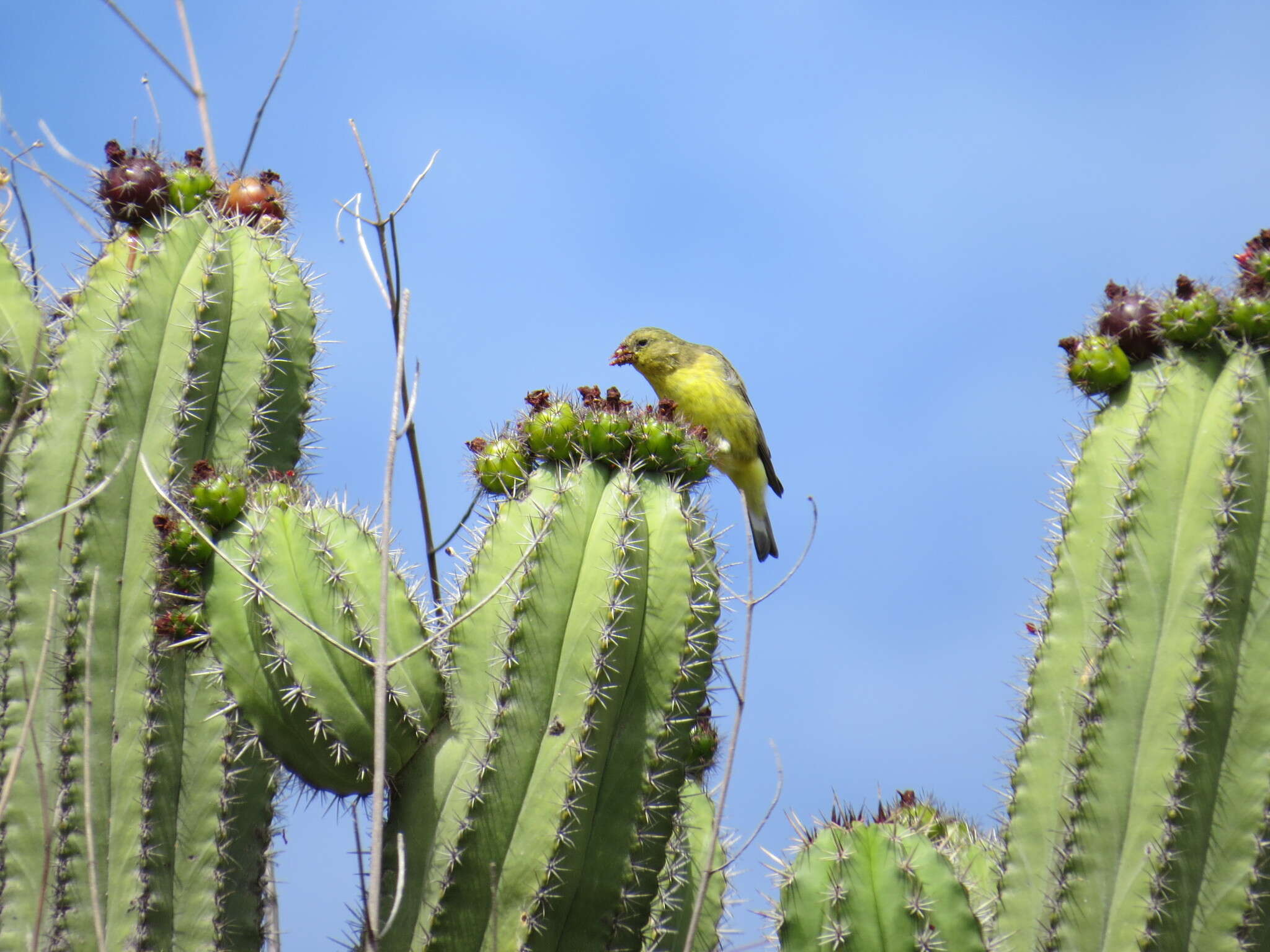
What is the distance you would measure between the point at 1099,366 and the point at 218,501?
206 cm

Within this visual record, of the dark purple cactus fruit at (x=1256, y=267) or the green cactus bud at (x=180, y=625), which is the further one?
the dark purple cactus fruit at (x=1256, y=267)

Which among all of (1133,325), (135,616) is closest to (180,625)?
(135,616)

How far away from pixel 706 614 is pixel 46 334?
2.11 metres

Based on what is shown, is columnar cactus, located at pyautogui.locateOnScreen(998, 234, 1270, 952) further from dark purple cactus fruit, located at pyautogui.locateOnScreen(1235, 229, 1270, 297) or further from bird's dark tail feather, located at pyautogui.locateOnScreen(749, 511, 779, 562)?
bird's dark tail feather, located at pyautogui.locateOnScreen(749, 511, 779, 562)

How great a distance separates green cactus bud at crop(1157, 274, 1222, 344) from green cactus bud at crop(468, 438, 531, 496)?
1.56m

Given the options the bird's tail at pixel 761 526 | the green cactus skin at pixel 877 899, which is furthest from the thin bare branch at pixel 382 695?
the bird's tail at pixel 761 526

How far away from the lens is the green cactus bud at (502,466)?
9.29 ft

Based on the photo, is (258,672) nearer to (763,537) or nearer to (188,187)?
(188,187)

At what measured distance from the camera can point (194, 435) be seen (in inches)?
131

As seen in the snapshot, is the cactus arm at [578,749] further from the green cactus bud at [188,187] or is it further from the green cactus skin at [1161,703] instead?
the green cactus bud at [188,187]

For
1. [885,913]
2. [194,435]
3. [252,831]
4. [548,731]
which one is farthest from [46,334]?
[885,913]

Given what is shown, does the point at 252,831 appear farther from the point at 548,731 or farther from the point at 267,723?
the point at 548,731

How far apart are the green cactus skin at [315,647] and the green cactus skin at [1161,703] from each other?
142 centimetres

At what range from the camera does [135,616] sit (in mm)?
3254
